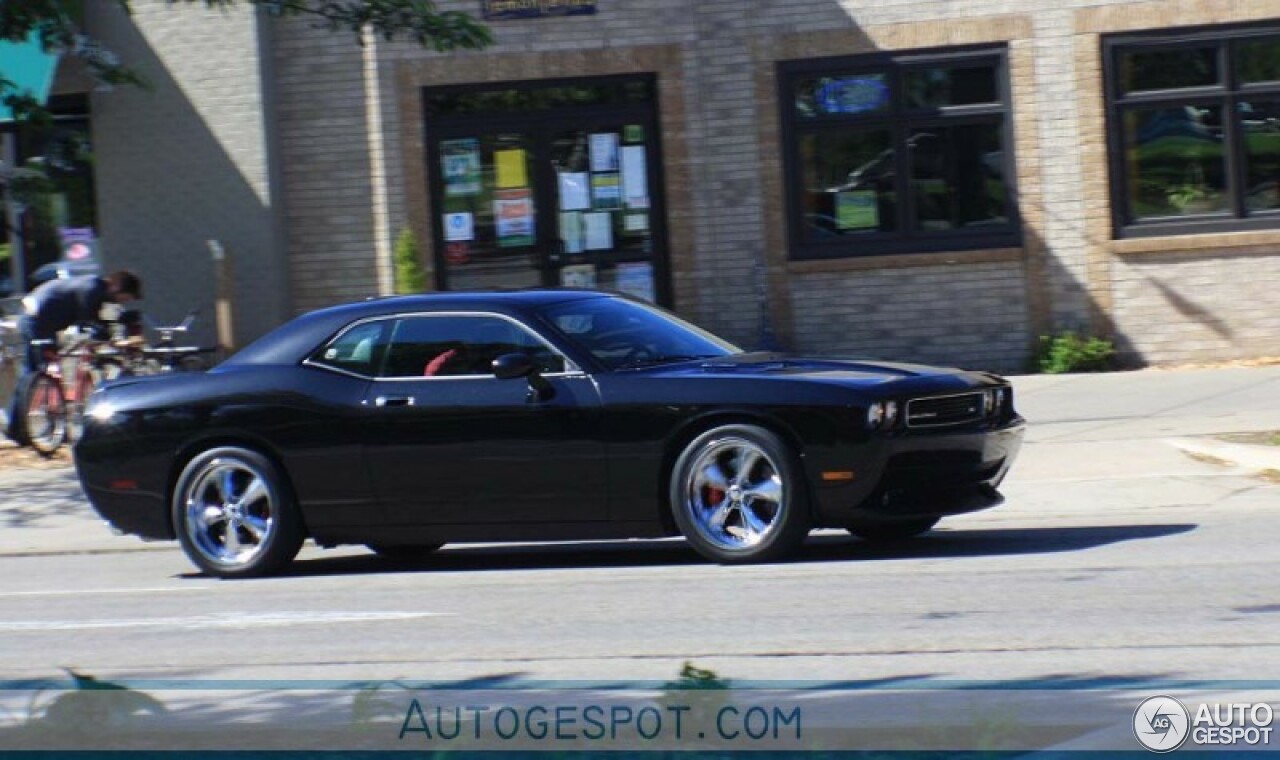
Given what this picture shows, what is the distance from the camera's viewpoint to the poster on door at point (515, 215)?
1903cm

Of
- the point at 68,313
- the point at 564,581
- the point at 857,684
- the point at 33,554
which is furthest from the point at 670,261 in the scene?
the point at 857,684

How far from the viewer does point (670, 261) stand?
61.9 feet

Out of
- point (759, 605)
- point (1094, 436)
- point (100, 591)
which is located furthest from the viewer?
point (1094, 436)

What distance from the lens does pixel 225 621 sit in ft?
30.1

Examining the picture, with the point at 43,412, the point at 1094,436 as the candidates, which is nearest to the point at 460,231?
the point at 43,412

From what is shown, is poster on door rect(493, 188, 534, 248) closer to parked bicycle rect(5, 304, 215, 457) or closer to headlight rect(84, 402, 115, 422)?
parked bicycle rect(5, 304, 215, 457)

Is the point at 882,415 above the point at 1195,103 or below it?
below

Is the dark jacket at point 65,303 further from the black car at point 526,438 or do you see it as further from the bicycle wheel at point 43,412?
the black car at point 526,438

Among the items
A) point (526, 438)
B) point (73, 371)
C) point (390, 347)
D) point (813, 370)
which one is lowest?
point (526, 438)

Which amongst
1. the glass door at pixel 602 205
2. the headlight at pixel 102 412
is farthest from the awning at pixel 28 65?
the headlight at pixel 102 412

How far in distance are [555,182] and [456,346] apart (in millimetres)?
8913

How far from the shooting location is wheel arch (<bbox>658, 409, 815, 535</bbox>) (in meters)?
9.44

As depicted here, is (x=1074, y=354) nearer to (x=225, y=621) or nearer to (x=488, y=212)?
(x=488, y=212)

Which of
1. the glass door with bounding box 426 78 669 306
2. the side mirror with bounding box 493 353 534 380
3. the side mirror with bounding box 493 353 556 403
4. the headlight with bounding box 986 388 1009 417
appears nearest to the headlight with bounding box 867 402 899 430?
the headlight with bounding box 986 388 1009 417
